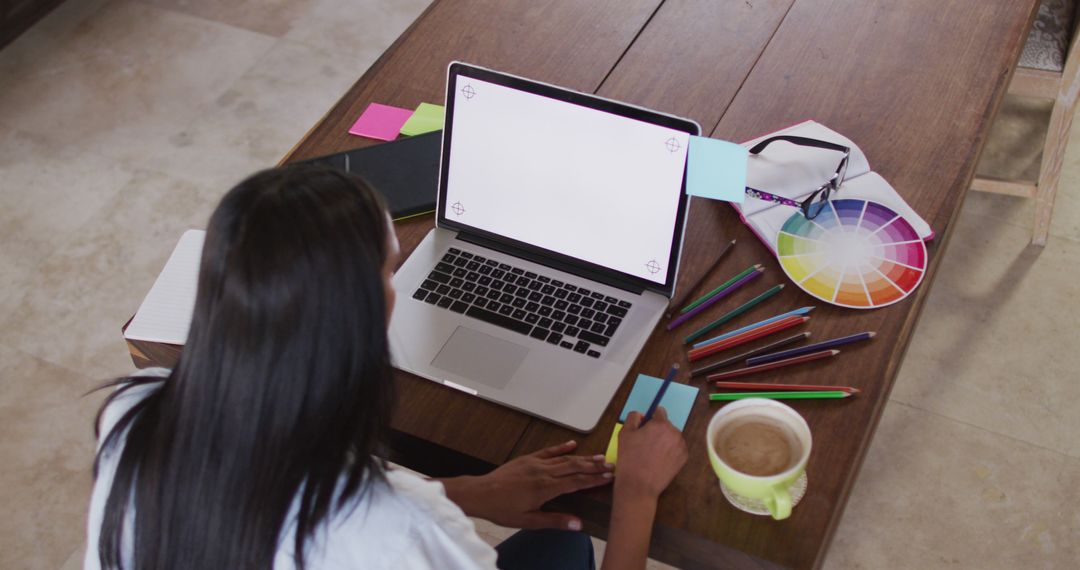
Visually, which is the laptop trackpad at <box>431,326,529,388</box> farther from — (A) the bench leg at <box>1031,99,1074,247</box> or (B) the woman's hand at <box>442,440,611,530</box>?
(A) the bench leg at <box>1031,99,1074,247</box>

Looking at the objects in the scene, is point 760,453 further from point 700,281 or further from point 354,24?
point 354,24

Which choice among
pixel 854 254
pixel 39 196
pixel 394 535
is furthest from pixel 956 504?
pixel 39 196

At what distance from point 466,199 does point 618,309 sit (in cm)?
25

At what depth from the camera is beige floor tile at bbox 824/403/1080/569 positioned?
1724 millimetres

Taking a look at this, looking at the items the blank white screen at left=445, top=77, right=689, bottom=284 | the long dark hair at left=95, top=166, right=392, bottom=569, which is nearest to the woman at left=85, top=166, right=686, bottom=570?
the long dark hair at left=95, top=166, right=392, bottom=569

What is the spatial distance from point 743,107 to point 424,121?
484 mm

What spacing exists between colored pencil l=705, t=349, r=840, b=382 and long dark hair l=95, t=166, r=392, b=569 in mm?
440

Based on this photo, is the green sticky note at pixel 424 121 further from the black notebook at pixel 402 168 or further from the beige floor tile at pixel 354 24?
the beige floor tile at pixel 354 24

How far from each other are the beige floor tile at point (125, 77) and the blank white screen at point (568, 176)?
1634 mm

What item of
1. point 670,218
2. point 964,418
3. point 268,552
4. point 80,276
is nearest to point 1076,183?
point 964,418

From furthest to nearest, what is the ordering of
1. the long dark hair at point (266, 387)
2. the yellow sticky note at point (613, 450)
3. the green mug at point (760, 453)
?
the yellow sticky note at point (613, 450), the green mug at point (760, 453), the long dark hair at point (266, 387)

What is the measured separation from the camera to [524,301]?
4.04ft

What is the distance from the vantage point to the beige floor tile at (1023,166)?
225cm

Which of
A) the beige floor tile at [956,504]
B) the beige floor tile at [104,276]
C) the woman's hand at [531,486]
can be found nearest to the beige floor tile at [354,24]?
the beige floor tile at [104,276]
